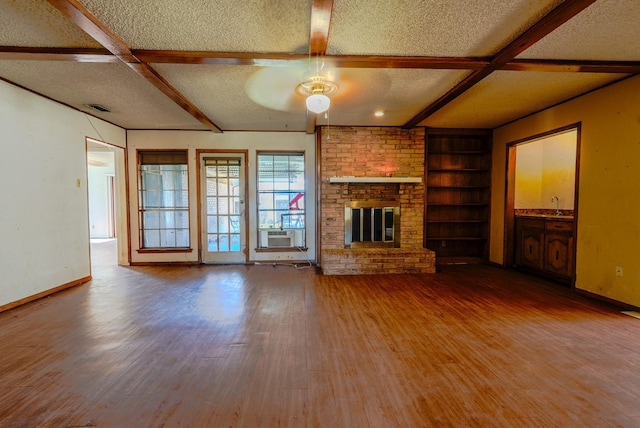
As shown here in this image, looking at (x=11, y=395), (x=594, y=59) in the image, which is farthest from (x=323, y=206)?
(x=11, y=395)

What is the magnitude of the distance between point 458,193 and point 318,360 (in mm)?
4638

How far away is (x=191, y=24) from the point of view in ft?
7.09

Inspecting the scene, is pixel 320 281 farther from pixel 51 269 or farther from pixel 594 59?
pixel 594 59

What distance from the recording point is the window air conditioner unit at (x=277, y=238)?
5449 millimetres

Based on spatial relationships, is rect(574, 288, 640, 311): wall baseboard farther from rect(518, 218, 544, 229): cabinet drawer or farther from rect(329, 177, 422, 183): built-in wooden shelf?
rect(329, 177, 422, 183): built-in wooden shelf

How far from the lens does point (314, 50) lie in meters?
2.41

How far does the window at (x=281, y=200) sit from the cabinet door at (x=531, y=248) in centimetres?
375

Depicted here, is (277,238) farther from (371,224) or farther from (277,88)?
(277,88)

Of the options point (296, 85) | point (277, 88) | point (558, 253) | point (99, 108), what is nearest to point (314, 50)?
point (296, 85)

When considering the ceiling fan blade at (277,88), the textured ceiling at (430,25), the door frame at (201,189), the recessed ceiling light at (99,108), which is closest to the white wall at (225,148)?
the door frame at (201,189)

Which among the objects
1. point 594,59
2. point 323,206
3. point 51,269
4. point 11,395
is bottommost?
point 11,395

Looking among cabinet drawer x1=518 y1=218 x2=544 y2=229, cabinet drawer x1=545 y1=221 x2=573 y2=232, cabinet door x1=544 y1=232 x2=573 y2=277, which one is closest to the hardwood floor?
cabinet door x1=544 y1=232 x2=573 y2=277

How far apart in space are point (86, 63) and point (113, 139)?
2477mm

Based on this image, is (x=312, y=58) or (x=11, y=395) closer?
(x=11, y=395)
